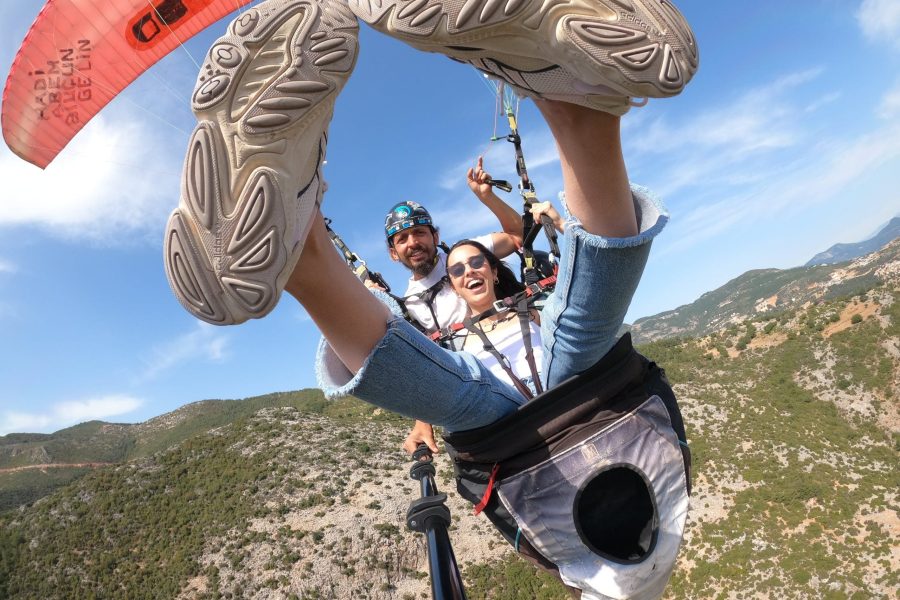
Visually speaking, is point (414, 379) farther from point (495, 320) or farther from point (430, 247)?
point (430, 247)

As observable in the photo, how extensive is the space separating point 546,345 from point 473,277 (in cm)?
103

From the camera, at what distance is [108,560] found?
39219 millimetres

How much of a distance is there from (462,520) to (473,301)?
1559 inches

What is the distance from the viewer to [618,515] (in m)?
2.04

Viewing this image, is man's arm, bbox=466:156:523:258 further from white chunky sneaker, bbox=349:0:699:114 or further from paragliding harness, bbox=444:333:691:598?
white chunky sneaker, bbox=349:0:699:114

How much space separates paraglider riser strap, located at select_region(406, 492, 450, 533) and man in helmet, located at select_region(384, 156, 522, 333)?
1.65 metres

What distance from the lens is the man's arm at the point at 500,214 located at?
3111 mm

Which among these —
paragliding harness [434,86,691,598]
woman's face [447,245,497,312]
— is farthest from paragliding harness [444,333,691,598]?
woman's face [447,245,497,312]

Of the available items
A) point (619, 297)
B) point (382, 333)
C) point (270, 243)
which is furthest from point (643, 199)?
point (270, 243)

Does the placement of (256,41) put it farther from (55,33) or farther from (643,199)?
(55,33)

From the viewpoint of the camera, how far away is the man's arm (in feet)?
10.2

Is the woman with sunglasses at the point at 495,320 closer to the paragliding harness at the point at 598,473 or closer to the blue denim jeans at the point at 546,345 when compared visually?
the paragliding harness at the point at 598,473

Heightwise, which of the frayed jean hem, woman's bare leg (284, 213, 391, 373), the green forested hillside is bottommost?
the green forested hillside

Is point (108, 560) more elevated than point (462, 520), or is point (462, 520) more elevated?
point (108, 560)
